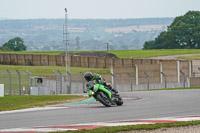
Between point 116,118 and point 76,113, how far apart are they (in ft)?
7.95

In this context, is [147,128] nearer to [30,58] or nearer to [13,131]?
[13,131]

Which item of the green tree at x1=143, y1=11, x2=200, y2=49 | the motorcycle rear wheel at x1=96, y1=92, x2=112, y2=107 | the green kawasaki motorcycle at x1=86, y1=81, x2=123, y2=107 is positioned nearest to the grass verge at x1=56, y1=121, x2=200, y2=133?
the green kawasaki motorcycle at x1=86, y1=81, x2=123, y2=107

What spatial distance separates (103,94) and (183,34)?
4284 inches

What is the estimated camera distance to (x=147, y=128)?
1471 cm

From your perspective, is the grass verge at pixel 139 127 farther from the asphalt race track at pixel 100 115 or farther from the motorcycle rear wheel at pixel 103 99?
the motorcycle rear wheel at pixel 103 99

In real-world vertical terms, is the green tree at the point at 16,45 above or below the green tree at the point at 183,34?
below

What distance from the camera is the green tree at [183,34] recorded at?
12862cm

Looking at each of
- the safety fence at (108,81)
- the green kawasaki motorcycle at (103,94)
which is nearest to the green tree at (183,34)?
the safety fence at (108,81)

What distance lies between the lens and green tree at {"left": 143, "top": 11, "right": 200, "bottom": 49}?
5064 inches

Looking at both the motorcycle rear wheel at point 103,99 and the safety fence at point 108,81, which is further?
the safety fence at point 108,81

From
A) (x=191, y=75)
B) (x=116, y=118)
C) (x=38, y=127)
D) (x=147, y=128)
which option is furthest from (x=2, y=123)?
(x=191, y=75)

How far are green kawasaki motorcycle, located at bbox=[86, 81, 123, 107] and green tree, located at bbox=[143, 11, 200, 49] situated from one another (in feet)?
340

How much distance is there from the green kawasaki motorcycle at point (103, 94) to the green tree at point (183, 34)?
104 m

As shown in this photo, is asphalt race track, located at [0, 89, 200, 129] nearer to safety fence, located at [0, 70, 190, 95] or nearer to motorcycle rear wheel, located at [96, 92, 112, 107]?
motorcycle rear wheel, located at [96, 92, 112, 107]
